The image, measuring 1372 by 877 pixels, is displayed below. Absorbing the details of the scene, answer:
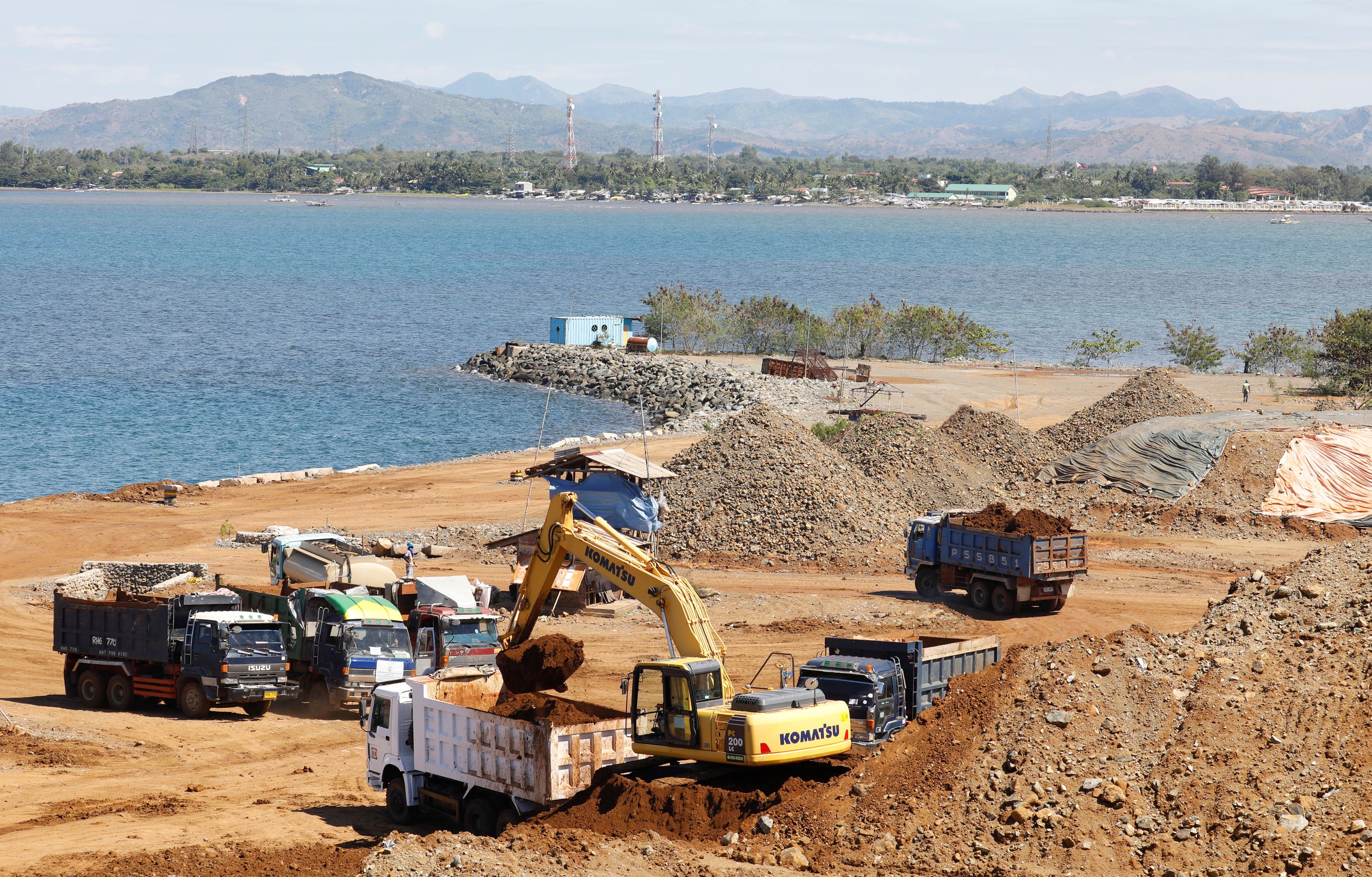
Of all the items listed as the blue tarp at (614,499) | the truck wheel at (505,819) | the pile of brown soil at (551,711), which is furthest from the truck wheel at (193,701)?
the blue tarp at (614,499)

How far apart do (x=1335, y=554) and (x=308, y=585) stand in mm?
21081

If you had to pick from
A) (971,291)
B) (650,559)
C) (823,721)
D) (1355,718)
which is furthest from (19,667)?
(971,291)

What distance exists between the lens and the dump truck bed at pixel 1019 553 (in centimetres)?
2827

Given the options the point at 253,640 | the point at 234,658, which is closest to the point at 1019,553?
the point at 253,640

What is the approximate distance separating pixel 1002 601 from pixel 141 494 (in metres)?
30.6

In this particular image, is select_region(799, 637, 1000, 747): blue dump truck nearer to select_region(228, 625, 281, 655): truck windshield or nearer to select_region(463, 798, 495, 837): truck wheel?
select_region(463, 798, 495, 837): truck wheel

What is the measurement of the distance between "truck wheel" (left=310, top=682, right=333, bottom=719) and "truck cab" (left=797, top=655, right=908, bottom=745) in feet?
33.0

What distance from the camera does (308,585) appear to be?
97.3 feet

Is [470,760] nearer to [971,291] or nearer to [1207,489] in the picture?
[1207,489]

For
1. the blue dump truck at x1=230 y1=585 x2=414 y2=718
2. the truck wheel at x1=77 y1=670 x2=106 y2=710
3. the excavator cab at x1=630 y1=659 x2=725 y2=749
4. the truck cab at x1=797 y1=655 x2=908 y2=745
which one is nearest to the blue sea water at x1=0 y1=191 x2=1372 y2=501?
the truck wheel at x1=77 y1=670 x2=106 y2=710

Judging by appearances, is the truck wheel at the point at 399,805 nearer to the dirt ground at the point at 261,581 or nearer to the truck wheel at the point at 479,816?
the dirt ground at the point at 261,581

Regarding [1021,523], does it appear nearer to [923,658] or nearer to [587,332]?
[923,658]

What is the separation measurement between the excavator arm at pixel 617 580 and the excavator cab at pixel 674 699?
0.32 meters

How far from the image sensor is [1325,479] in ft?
125
